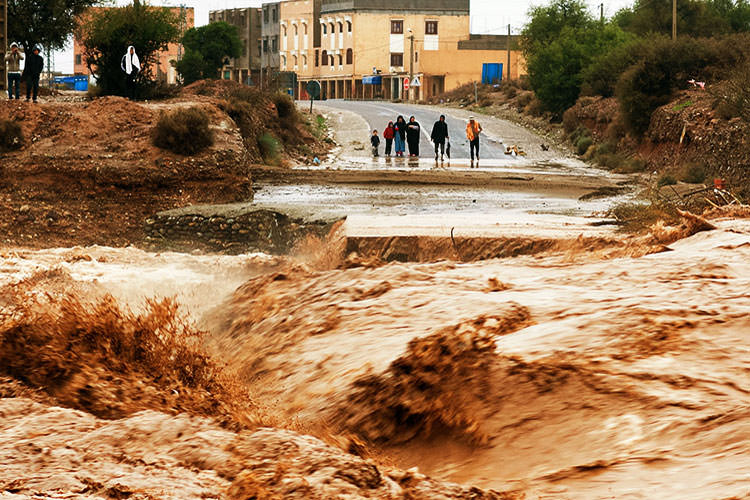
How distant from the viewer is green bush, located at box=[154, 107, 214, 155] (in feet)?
74.0

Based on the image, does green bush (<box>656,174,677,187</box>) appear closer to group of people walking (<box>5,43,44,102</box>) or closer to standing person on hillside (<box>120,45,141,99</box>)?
group of people walking (<box>5,43,44,102</box>)

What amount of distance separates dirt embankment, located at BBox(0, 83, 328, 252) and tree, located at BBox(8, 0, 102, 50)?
606 inches

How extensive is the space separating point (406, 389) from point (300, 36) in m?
90.3

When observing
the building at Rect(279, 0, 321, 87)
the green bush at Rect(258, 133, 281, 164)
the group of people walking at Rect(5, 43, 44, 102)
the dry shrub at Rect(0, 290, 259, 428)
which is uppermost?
the building at Rect(279, 0, 321, 87)

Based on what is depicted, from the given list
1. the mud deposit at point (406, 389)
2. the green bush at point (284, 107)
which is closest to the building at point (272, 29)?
the green bush at point (284, 107)

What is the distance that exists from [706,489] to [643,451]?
0.71 metres

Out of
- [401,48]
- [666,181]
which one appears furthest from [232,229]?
[401,48]

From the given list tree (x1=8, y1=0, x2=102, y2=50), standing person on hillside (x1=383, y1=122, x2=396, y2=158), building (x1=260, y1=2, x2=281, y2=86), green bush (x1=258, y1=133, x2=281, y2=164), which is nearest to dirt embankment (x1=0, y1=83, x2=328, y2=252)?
green bush (x1=258, y1=133, x2=281, y2=164)

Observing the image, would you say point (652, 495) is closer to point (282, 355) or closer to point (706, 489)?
point (706, 489)

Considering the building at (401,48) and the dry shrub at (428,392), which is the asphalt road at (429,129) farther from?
the dry shrub at (428,392)

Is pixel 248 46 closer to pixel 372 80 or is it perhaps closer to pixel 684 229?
pixel 372 80

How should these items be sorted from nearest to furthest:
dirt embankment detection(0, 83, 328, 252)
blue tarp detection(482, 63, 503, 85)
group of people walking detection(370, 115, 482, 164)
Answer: dirt embankment detection(0, 83, 328, 252) → group of people walking detection(370, 115, 482, 164) → blue tarp detection(482, 63, 503, 85)

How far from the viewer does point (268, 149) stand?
3231cm

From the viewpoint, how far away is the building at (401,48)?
271 ft
